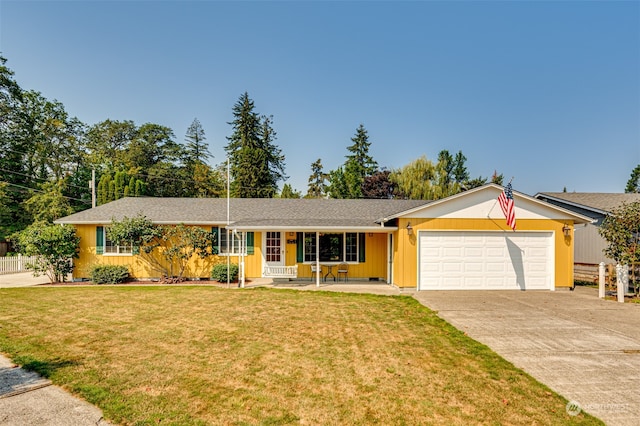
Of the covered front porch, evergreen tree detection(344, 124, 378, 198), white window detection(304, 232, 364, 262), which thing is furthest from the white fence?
evergreen tree detection(344, 124, 378, 198)

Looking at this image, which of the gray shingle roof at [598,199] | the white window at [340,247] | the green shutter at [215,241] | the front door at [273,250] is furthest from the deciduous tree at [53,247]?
the gray shingle roof at [598,199]

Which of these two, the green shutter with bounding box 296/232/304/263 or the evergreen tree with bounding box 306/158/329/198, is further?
the evergreen tree with bounding box 306/158/329/198

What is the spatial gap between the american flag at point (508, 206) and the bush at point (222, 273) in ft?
35.9

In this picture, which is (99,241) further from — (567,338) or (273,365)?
(567,338)

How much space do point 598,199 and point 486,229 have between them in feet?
34.4

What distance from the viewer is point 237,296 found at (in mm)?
10812

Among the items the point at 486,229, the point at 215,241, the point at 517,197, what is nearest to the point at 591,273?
the point at 517,197

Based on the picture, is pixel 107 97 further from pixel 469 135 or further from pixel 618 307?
pixel 469 135

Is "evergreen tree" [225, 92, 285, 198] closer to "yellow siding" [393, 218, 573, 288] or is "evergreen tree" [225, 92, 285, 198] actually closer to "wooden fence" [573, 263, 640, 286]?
"yellow siding" [393, 218, 573, 288]

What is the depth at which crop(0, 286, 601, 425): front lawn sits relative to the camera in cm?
374

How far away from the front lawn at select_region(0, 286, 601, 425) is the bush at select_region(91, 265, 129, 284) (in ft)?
14.6

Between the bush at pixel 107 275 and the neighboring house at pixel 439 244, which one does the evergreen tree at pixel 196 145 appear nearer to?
the neighboring house at pixel 439 244

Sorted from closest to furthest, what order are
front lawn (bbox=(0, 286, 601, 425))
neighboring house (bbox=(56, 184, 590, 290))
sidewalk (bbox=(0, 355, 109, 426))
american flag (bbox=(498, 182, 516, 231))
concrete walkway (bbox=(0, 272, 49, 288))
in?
1. sidewalk (bbox=(0, 355, 109, 426))
2. front lawn (bbox=(0, 286, 601, 425))
3. american flag (bbox=(498, 182, 516, 231))
4. neighboring house (bbox=(56, 184, 590, 290))
5. concrete walkway (bbox=(0, 272, 49, 288))

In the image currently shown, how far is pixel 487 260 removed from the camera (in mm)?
12414
